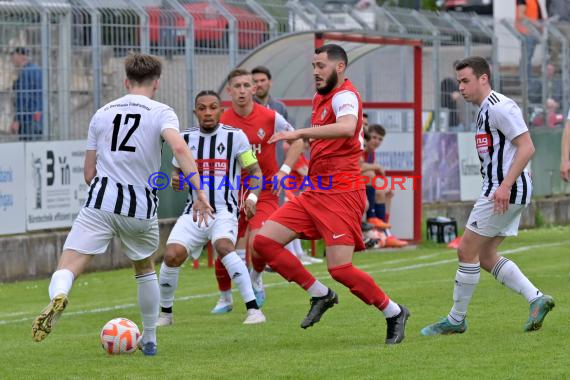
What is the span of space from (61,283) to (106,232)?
508mm

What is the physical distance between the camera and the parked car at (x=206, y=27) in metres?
18.4

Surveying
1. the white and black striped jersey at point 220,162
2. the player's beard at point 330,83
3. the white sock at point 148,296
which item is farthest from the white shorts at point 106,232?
the white and black striped jersey at point 220,162

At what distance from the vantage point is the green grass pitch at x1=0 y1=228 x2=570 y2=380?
8469 millimetres

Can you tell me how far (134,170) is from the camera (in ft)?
29.4

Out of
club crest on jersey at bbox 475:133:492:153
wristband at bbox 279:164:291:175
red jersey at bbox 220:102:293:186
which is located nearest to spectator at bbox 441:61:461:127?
red jersey at bbox 220:102:293:186

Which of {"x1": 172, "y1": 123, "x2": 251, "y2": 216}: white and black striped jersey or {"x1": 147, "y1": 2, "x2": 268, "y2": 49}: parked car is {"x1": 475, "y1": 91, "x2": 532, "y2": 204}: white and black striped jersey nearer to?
{"x1": 172, "y1": 123, "x2": 251, "y2": 216}: white and black striped jersey

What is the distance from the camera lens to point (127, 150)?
892 cm

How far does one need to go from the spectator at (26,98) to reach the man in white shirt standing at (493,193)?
26.6 feet

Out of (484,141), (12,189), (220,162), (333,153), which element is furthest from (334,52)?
(12,189)

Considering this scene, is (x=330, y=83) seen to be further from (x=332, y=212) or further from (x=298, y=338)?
(x=298, y=338)

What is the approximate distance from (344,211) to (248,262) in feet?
16.7

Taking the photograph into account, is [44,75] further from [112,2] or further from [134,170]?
[134,170]

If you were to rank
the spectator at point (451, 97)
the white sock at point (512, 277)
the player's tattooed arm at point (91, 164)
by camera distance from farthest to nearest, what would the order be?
1. the spectator at point (451, 97)
2. the white sock at point (512, 277)
3. the player's tattooed arm at point (91, 164)

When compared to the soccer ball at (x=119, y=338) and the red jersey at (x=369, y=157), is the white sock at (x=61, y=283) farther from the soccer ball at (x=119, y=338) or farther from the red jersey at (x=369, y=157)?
the red jersey at (x=369, y=157)
